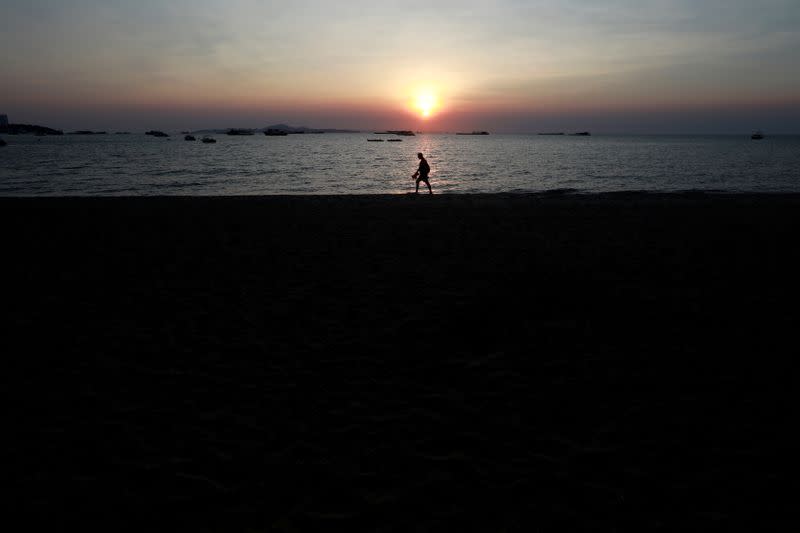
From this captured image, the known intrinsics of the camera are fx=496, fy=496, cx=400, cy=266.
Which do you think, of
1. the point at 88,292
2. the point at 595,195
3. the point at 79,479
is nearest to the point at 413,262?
the point at 88,292

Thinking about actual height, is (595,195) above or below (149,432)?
above

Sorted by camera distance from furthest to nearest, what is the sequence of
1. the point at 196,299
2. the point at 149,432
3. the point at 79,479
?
1. the point at 196,299
2. the point at 149,432
3. the point at 79,479

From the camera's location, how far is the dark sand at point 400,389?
432 centimetres

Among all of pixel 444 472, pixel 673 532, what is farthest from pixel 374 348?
pixel 673 532

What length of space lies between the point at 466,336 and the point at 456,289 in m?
2.71

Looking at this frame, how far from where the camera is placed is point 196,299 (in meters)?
10.1

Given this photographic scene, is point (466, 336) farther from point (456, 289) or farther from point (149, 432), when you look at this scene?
point (149, 432)

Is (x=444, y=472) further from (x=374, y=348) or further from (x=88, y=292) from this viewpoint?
(x=88, y=292)

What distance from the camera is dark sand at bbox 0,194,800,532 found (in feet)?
14.2

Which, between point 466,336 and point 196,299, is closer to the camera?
point 466,336

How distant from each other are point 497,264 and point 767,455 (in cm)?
833

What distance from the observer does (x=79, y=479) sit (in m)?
4.56

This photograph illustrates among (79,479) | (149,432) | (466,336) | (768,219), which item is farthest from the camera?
(768,219)

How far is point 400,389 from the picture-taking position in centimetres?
638
